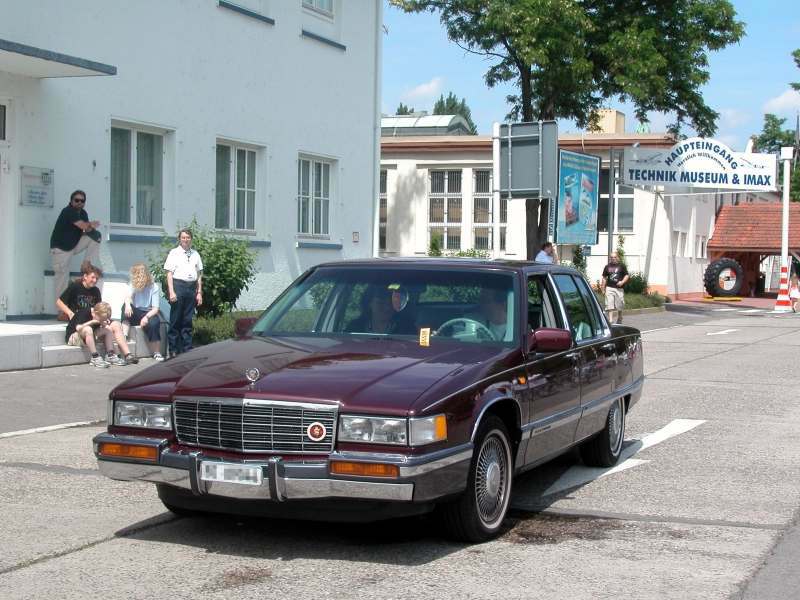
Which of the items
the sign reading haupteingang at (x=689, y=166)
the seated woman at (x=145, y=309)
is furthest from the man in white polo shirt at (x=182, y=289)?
the sign reading haupteingang at (x=689, y=166)

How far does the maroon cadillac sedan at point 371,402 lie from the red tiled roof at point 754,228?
42223mm

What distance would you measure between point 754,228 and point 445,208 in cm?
1493

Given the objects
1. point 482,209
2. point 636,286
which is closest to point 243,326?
point 636,286

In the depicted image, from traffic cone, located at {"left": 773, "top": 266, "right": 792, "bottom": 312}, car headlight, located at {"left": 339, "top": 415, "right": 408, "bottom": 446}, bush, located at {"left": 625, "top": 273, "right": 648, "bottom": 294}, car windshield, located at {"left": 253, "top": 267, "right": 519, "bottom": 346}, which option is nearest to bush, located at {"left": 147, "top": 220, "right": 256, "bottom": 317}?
car windshield, located at {"left": 253, "top": 267, "right": 519, "bottom": 346}

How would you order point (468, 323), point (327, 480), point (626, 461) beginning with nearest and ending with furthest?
1. point (327, 480)
2. point (468, 323)
3. point (626, 461)

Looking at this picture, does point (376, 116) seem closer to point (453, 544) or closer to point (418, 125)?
point (453, 544)

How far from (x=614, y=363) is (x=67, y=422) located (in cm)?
490

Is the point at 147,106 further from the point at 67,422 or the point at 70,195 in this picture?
the point at 67,422

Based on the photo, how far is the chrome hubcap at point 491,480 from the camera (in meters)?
5.99

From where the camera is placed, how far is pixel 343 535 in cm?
618

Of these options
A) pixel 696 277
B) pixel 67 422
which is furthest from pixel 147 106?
pixel 696 277

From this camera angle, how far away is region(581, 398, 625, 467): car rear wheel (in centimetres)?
827

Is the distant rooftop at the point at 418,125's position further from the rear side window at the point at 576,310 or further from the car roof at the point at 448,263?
the car roof at the point at 448,263

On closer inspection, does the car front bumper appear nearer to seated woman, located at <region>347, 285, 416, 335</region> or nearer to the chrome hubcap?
the chrome hubcap
